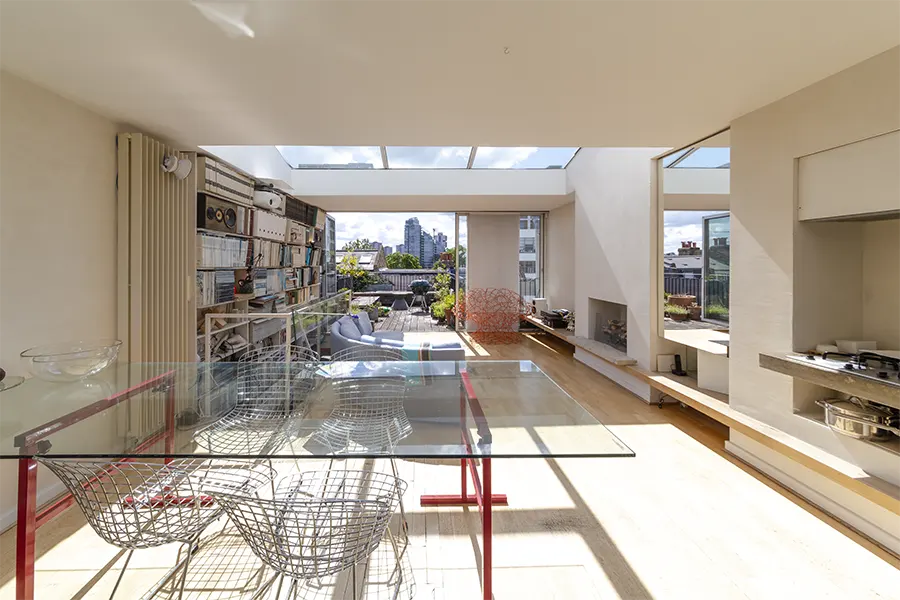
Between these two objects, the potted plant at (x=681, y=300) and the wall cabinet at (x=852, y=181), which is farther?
the potted plant at (x=681, y=300)

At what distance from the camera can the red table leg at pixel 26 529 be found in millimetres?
1391

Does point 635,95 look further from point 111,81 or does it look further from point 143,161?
point 143,161

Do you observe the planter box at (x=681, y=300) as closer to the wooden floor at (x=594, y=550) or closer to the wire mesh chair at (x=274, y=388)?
the wooden floor at (x=594, y=550)

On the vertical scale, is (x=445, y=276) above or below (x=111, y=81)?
below

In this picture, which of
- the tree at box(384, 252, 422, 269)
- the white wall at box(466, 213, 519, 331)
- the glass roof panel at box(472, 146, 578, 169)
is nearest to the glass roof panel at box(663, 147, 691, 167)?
the glass roof panel at box(472, 146, 578, 169)

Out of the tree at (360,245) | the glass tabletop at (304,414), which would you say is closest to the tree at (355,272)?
the tree at (360,245)

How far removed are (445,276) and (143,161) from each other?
22.8 feet

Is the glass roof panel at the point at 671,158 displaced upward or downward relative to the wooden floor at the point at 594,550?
upward

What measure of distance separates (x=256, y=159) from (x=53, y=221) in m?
2.83

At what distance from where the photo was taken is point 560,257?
7.48 metres

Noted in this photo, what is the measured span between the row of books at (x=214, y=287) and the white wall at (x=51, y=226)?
83cm

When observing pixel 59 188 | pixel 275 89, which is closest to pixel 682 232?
pixel 275 89

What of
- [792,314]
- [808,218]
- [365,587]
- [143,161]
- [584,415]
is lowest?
[365,587]

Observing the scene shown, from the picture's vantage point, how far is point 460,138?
3.32m
